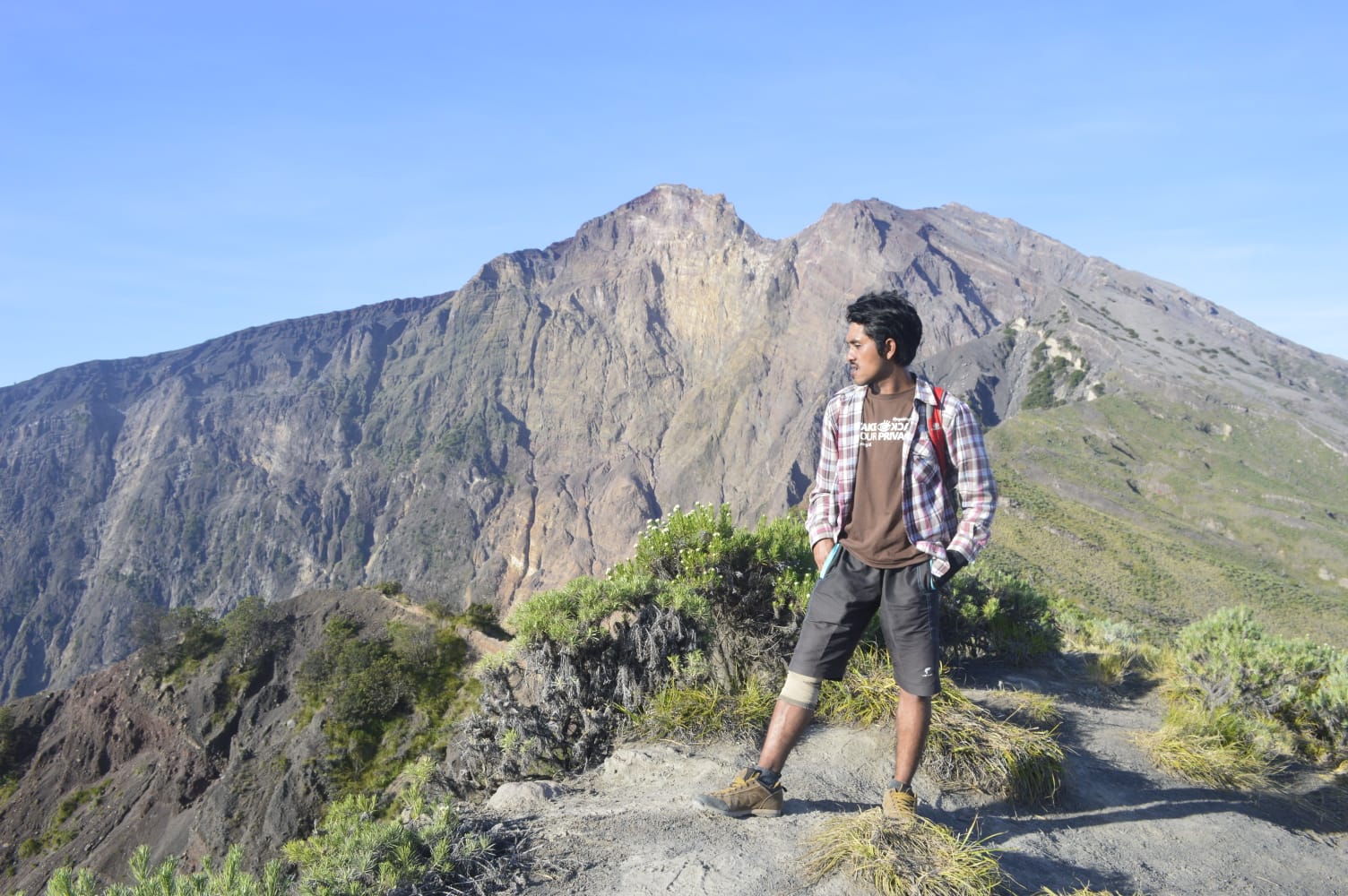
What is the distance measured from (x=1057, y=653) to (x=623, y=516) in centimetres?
13052

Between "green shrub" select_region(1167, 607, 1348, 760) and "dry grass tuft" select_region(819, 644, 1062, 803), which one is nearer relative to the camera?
"dry grass tuft" select_region(819, 644, 1062, 803)

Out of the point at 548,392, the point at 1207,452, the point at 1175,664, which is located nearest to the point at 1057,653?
the point at 1175,664

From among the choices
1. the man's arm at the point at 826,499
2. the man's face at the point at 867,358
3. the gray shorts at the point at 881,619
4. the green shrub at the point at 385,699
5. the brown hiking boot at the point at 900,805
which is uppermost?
the man's face at the point at 867,358

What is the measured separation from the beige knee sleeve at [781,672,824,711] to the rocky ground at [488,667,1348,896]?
1.65 ft

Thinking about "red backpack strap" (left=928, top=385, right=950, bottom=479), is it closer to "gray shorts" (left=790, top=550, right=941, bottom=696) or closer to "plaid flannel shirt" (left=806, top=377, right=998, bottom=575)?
"plaid flannel shirt" (left=806, top=377, right=998, bottom=575)

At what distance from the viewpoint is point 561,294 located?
18638 cm

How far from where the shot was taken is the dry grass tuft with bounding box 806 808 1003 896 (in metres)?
3.12

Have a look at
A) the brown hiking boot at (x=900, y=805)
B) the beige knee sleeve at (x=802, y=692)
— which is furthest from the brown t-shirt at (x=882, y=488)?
the brown hiking boot at (x=900, y=805)

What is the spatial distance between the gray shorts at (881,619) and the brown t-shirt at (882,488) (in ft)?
0.24

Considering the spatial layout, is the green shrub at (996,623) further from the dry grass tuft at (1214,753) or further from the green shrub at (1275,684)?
the dry grass tuft at (1214,753)

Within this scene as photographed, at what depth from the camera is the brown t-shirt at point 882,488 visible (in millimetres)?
3775

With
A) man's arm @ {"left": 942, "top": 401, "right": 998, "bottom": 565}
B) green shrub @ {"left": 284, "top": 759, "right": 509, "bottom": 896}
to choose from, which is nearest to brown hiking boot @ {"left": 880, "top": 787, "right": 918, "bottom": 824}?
man's arm @ {"left": 942, "top": 401, "right": 998, "bottom": 565}

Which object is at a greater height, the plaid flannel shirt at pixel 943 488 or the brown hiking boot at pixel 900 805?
the plaid flannel shirt at pixel 943 488

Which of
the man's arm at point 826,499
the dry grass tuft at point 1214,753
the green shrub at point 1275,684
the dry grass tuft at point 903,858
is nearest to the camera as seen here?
the dry grass tuft at point 903,858
